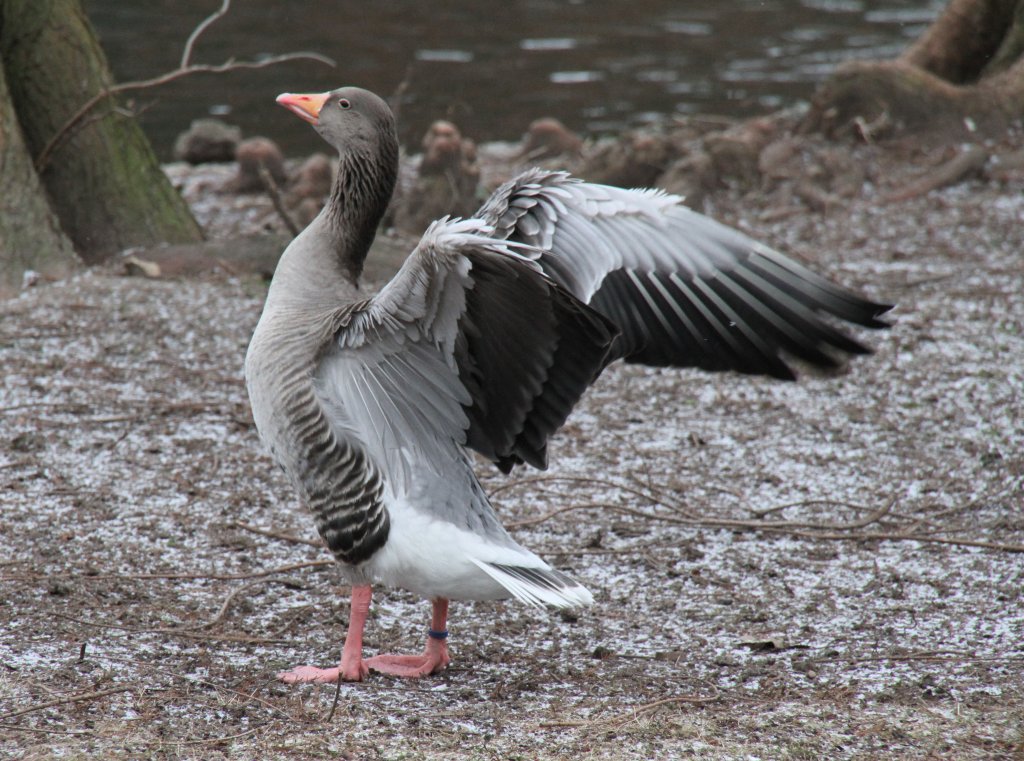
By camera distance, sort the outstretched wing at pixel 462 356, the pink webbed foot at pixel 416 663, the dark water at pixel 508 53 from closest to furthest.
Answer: the outstretched wing at pixel 462 356 → the pink webbed foot at pixel 416 663 → the dark water at pixel 508 53

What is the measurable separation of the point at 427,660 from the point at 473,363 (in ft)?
3.27

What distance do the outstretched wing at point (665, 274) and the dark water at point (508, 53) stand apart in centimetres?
850

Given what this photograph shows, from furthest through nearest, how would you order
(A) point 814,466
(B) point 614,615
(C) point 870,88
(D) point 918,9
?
1. (D) point 918,9
2. (C) point 870,88
3. (A) point 814,466
4. (B) point 614,615

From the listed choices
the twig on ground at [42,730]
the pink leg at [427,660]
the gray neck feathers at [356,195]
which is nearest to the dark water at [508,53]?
the gray neck feathers at [356,195]

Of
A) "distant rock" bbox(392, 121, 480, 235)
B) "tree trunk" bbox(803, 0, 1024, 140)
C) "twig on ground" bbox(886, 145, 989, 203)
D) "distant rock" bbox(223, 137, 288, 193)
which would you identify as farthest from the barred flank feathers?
"tree trunk" bbox(803, 0, 1024, 140)

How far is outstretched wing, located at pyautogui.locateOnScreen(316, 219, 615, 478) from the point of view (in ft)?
10.7

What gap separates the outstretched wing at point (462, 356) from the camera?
3.27m

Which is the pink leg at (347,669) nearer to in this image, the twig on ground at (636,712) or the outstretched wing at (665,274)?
the twig on ground at (636,712)

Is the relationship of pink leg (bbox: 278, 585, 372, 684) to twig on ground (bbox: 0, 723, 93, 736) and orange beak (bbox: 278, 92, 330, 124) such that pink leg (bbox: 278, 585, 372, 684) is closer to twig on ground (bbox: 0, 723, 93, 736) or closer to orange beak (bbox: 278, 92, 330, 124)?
twig on ground (bbox: 0, 723, 93, 736)

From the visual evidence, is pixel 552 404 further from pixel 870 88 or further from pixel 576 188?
pixel 870 88

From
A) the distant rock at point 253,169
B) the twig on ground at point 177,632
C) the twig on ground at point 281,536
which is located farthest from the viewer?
the distant rock at point 253,169

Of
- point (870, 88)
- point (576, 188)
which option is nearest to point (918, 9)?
point (870, 88)

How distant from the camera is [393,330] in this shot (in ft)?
11.8

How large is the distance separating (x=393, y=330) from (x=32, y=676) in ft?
4.88
